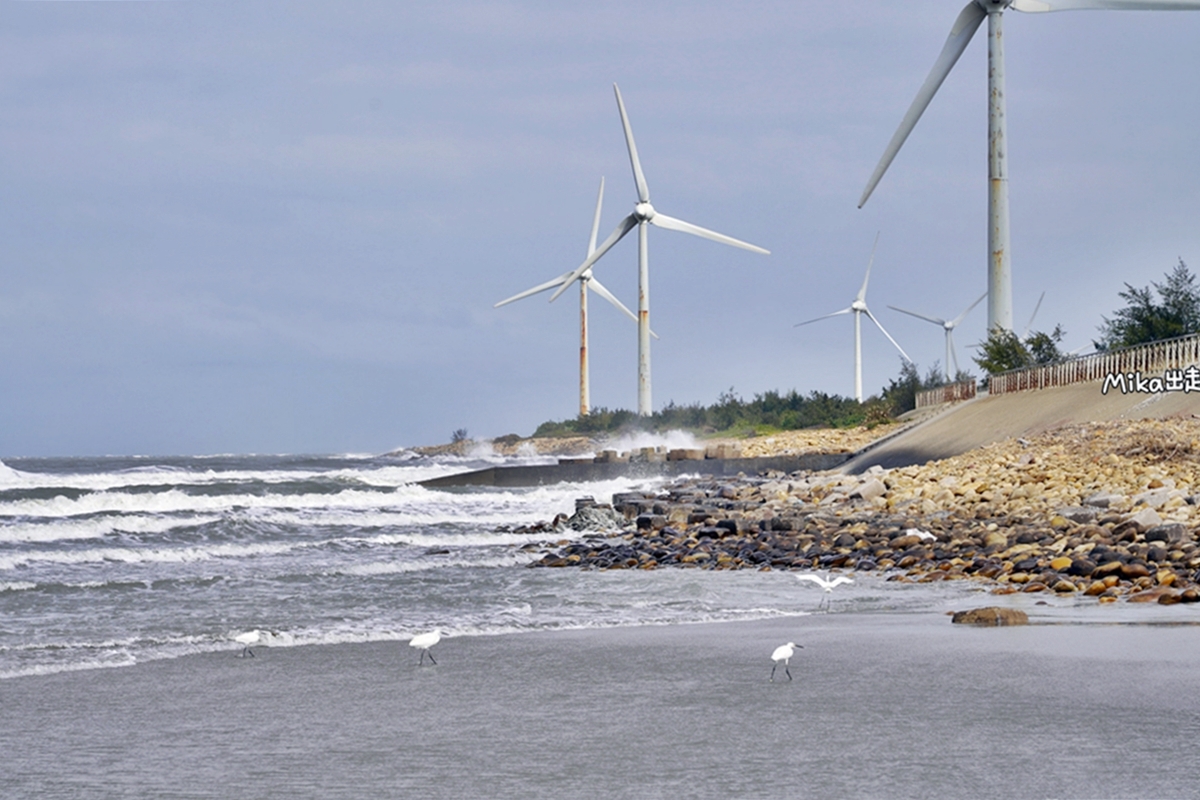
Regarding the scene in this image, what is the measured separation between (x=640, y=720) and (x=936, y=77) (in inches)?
1486

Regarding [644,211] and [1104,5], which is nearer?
[1104,5]

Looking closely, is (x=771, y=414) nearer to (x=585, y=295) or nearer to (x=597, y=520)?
(x=585, y=295)

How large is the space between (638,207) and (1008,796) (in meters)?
53.9

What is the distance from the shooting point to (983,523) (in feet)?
55.0

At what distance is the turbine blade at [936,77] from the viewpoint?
1524 inches

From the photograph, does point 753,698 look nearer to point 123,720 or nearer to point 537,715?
point 537,715

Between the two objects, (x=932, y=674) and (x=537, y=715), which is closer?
(x=537, y=715)

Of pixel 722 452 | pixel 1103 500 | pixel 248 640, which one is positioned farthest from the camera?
pixel 722 452

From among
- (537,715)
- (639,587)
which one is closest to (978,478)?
(639,587)

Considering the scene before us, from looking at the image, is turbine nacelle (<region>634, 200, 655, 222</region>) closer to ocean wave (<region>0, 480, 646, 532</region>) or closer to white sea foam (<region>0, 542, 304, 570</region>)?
ocean wave (<region>0, 480, 646, 532</region>)

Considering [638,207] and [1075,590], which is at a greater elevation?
[638,207]

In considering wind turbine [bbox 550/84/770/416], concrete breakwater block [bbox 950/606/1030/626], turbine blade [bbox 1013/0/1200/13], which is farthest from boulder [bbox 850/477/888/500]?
wind turbine [bbox 550/84/770/416]

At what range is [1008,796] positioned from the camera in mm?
4301

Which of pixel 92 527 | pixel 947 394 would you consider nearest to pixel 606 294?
pixel 947 394
